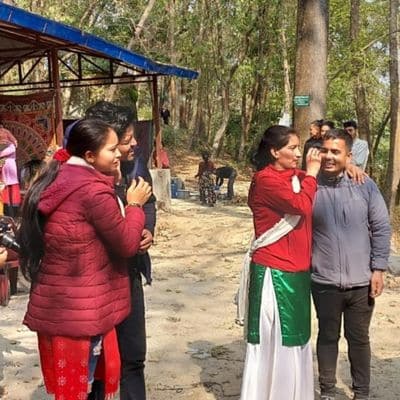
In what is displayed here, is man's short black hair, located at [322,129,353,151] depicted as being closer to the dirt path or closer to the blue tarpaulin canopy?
the dirt path

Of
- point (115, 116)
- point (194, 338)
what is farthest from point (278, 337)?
point (194, 338)

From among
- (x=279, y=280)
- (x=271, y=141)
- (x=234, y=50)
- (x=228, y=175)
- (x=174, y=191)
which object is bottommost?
(x=174, y=191)

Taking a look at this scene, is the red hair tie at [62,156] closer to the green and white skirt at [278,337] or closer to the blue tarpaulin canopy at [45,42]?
the green and white skirt at [278,337]

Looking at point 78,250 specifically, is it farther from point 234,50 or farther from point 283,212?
point 234,50

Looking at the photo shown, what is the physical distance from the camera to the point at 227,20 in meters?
23.7

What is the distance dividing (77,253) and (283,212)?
3.73ft

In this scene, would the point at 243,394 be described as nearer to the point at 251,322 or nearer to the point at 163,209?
the point at 251,322

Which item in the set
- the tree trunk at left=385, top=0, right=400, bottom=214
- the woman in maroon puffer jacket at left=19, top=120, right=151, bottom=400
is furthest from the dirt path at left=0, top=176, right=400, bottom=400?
the tree trunk at left=385, top=0, right=400, bottom=214

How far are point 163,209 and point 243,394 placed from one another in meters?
8.82

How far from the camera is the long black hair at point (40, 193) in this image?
2.45 m

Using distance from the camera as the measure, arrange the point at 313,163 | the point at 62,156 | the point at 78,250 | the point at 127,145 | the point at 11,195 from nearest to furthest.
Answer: the point at 78,250, the point at 62,156, the point at 127,145, the point at 313,163, the point at 11,195

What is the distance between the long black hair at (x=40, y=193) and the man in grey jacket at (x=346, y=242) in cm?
134

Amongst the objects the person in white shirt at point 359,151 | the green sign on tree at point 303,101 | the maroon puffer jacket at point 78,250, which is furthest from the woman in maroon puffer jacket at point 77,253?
the person in white shirt at point 359,151

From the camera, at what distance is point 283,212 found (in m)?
3.11
